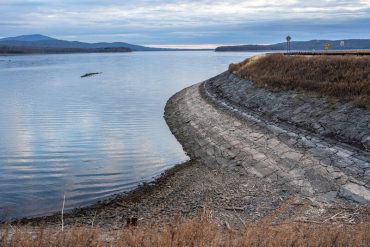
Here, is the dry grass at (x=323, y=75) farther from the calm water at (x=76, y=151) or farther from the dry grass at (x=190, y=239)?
the dry grass at (x=190, y=239)

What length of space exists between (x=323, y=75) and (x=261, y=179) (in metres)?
12.1

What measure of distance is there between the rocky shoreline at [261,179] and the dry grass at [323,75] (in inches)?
57.0

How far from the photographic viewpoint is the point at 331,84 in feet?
82.2

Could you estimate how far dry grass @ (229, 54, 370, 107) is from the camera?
2303cm

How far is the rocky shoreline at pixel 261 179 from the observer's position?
47.1 feet

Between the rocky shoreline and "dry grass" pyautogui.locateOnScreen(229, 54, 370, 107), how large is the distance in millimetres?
1448

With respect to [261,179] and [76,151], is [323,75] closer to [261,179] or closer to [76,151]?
[261,179]

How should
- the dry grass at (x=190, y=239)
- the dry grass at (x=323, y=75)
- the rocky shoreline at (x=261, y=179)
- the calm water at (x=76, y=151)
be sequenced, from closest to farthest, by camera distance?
the dry grass at (x=190, y=239) → the rocky shoreline at (x=261, y=179) → the calm water at (x=76, y=151) → the dry grass at (x=323, y=75)

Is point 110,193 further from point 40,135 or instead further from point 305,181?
point 40,135

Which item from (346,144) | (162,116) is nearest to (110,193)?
(346,144)

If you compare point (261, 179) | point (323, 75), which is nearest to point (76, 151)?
point (261, 179)

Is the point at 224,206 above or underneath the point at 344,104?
underneath

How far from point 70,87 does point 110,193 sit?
53097 millimetres

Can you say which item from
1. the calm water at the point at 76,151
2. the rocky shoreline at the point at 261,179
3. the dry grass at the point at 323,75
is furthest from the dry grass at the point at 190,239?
the dry grass at the point at 323,75
